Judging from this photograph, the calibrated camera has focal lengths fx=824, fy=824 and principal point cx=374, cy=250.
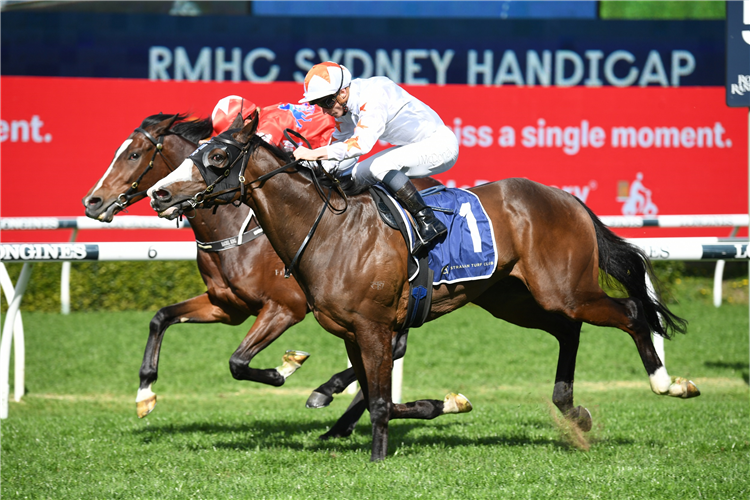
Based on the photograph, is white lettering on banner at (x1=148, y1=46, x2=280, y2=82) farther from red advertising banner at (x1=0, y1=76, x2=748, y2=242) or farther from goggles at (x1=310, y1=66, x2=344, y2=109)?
goggles at (x1=310, y1=66, x2=344, y2=109)

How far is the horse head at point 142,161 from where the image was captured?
15.6ft

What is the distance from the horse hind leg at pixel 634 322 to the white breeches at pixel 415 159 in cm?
108

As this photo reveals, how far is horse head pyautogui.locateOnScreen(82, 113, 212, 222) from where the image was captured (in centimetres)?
474

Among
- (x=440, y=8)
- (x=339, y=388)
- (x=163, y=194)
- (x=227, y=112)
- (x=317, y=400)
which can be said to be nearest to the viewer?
(x=163, y=194)

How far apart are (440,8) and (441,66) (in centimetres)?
91

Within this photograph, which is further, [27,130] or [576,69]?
[576,69]

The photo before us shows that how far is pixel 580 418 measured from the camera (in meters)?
4.70

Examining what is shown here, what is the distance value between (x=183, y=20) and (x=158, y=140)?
5.55m

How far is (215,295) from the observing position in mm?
5098

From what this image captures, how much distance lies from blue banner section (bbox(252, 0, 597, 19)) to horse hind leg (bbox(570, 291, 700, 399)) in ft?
22.2

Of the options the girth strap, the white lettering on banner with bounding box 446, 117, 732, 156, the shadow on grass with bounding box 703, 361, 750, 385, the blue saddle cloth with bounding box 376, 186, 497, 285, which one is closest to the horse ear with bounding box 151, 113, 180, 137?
the girth strap

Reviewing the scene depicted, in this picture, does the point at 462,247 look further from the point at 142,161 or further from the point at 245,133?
the point at 142,161

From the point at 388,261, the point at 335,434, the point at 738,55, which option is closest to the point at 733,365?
the point at 738,55

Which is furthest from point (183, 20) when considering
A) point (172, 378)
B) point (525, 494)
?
point (525, 494)
